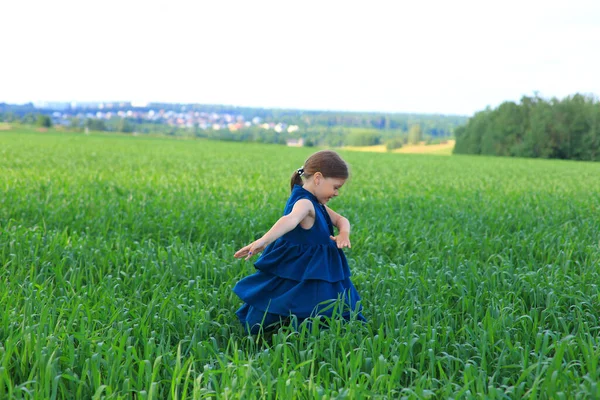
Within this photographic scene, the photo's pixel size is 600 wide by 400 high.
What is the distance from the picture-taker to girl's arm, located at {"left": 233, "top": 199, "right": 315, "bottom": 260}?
314cm

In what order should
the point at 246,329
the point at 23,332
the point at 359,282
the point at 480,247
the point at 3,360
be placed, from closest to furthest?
the point at 3,360 < the point at 23,332 < the point at 246,329 < the point at 359,282 < the point at 480,247

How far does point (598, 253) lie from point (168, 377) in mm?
4362

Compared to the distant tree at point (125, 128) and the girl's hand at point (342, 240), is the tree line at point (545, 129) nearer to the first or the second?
the distant tree at point (125, 128)

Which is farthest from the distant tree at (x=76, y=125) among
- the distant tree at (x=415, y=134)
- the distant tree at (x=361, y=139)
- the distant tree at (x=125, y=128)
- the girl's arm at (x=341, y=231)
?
the girl's arm at (x=341, y=231)

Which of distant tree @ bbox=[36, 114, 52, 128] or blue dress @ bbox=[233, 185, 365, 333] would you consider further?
distant tree @ bbox=[36, 114, 52, 128]

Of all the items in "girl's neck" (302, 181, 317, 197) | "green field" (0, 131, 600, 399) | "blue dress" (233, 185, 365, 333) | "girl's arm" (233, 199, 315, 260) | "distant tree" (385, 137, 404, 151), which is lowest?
"distant tree" (385, 137, 404, 151)

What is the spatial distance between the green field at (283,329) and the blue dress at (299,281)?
0.17 m

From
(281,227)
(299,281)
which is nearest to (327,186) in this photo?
(281,227)

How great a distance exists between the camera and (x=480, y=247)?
5945 mm

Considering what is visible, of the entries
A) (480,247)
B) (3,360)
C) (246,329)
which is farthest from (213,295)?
(480,247)

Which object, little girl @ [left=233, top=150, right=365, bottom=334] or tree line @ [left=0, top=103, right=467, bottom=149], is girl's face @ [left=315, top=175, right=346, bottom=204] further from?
tree line @ [left=0, top=103, right=467, bottom=149]

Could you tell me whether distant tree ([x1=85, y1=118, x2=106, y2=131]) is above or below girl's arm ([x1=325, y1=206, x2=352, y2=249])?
below

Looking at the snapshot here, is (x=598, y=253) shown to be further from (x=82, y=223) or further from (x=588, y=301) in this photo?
(x=82, y=223)

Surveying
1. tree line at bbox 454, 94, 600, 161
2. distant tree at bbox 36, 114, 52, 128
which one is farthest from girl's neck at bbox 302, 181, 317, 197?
distant tree at bbox 36, 114, 52, 128
